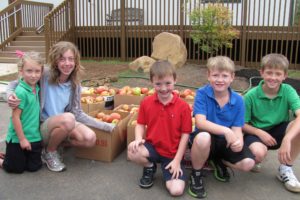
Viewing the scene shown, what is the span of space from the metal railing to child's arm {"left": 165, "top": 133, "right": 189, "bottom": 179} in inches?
443

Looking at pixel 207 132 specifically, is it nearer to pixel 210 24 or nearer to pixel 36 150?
pixel 36 150

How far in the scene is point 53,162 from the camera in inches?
138

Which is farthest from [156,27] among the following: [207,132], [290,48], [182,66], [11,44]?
[207,132]

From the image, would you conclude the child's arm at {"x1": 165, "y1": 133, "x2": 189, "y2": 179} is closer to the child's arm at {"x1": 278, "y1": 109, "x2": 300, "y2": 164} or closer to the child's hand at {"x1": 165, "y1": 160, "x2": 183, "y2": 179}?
the child's hand at {"x1": 165, "y1": 160, "x2": 183, "y2": 179}

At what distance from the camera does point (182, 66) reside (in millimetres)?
10211

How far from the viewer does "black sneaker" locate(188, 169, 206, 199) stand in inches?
118

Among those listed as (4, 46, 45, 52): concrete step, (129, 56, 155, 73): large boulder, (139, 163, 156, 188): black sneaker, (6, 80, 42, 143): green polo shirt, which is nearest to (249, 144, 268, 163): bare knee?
(139, 163, 156, 188): black sneaker

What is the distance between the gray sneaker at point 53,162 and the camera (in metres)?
3.49

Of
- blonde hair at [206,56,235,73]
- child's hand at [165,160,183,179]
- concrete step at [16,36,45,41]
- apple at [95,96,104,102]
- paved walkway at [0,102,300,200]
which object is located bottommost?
paved walkway at [0,102,300,200]

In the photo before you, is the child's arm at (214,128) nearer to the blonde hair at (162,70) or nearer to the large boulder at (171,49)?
the blonde hair at (162,70)

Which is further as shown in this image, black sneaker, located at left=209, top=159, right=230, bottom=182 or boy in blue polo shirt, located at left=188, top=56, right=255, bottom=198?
black sneaker, located at left=209, top=159, right=230, bottom=182

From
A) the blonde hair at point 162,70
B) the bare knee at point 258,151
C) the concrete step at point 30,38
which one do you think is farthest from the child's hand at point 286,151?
the concrete step at point 30,38

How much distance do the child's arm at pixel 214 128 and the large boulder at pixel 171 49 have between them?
677 cm

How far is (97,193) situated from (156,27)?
9111 millimetres
